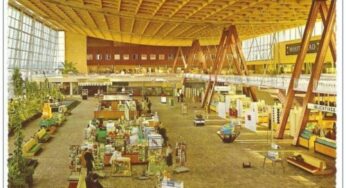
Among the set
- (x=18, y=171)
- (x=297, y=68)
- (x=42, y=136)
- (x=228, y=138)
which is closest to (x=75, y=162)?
(x=18, y=171)

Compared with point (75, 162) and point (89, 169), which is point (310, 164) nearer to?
point (89, 169)

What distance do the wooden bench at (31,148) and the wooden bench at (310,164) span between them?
13.0 m

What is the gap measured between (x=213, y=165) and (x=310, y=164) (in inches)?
170

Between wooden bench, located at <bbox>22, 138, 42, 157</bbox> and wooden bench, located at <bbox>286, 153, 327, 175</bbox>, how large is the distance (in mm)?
12979

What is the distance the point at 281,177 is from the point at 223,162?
12.9 ft

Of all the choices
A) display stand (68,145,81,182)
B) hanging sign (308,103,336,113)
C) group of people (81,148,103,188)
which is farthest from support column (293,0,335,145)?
display stand (68,145,81,182)

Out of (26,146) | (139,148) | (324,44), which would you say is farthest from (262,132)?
(26,146)

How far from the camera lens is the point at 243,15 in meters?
44.0

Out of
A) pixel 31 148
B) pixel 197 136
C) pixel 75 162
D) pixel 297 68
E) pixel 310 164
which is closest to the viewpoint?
pixel 75 162

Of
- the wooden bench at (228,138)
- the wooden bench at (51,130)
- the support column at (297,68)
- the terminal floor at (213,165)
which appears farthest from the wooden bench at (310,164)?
the wooden bench at (51,130)

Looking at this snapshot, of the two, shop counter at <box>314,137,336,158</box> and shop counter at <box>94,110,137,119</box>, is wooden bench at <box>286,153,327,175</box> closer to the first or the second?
shop counter at <box>314,137,336,158</box>

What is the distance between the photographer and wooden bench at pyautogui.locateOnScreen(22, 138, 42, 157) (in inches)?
981

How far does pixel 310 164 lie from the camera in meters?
20.9
